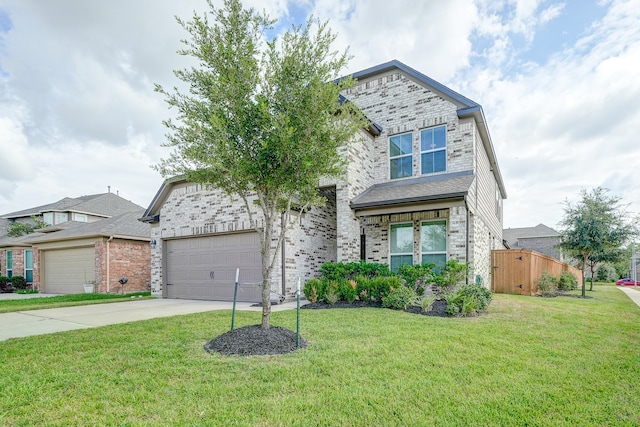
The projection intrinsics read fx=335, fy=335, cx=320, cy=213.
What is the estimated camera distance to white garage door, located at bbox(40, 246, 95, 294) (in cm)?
1573

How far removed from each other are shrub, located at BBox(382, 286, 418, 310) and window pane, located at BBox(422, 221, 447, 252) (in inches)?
98.4

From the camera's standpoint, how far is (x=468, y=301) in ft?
24.9

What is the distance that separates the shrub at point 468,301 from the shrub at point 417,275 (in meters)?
1.05

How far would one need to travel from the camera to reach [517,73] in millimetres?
12438

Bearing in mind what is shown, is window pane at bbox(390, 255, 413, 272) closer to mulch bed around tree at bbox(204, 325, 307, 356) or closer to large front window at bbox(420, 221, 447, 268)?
large front window at bbox(420, 221, 447, 268)

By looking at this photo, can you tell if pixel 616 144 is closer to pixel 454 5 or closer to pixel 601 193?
pixel 601 193

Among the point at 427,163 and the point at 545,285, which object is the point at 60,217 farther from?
the point at 545,285

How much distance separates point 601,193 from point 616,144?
14.0 ft

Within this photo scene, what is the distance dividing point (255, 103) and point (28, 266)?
22.6 meters

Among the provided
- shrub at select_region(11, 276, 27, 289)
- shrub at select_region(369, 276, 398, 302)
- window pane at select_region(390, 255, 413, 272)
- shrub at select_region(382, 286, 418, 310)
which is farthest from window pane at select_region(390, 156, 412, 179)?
shrub at select_region(11, 276, 27, 289)

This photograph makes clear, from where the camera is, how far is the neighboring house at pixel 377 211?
10312 mm

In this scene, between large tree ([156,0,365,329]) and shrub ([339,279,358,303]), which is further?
shrub ([339,279,358,303])

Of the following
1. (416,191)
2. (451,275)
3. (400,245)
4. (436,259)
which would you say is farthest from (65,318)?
(436,259)

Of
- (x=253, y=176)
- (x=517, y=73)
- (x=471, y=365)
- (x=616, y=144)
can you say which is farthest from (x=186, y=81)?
(x=616, y=144)
